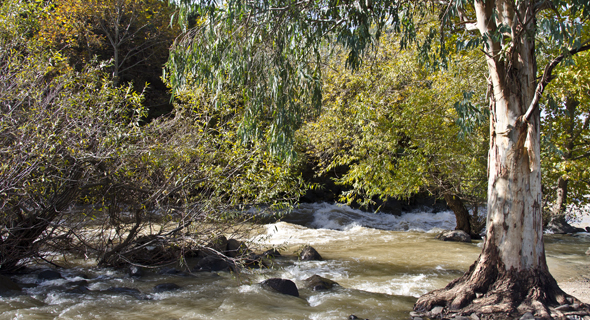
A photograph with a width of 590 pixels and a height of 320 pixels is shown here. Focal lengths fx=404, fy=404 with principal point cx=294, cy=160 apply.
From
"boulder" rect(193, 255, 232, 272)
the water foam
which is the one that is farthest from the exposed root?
the water foam

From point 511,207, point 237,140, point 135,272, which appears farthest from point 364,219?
point 511,207

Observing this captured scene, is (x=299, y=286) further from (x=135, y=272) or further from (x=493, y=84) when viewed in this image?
(x=493, y=84)

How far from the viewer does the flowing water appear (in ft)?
18.8

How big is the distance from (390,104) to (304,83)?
5.03 m

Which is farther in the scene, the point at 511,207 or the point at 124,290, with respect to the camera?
the point at 124,290

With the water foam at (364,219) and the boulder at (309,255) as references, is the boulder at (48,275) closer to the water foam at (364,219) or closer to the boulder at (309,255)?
the boulder at (309,255)

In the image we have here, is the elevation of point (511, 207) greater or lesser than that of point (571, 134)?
lesser

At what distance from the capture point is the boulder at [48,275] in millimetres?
7237

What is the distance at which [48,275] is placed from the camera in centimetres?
731

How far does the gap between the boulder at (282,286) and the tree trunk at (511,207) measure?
2.00 m

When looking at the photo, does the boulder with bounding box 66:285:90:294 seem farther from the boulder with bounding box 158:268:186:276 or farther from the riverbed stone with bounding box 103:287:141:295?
the boulder with bounding box 158:268:186:276

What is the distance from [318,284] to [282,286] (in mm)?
708

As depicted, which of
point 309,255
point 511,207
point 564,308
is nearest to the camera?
point 564,308

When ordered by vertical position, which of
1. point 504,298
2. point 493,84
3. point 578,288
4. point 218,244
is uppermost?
point 493,84
